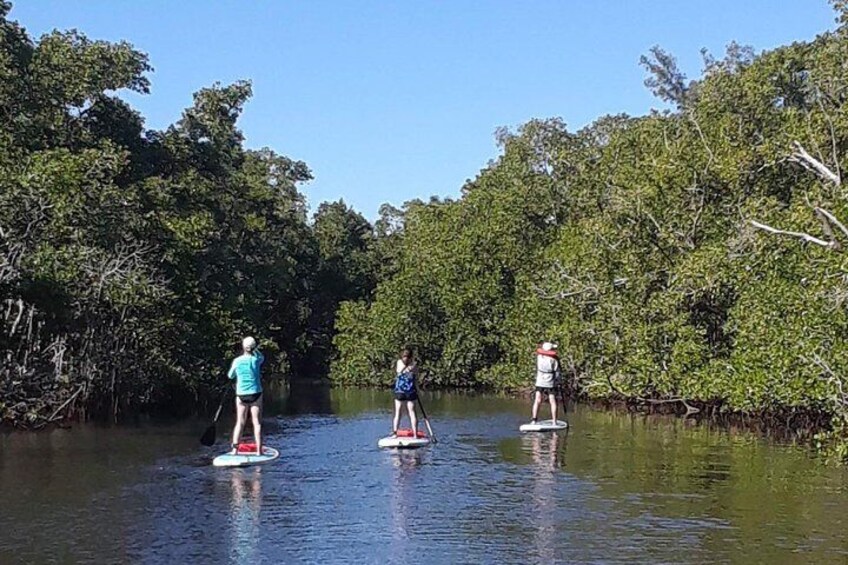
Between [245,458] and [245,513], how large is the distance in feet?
12.1

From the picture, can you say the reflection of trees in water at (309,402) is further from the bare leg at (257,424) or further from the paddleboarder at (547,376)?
the bare leg at (257,424)

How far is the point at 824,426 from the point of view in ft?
70.0

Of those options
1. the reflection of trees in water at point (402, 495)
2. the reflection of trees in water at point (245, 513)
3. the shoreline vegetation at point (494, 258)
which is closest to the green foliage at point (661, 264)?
the shoreline vegetation at point (494, 258)

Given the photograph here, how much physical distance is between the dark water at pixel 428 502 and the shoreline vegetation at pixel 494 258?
302 cm

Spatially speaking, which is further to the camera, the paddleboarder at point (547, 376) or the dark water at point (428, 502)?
the paddleboarder at point (547, 376)

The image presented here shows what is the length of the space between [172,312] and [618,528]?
19.6m

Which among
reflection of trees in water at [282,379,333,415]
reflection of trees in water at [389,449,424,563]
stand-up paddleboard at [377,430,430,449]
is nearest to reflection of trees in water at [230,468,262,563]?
reflection of trees in water at [389,449,424,563]

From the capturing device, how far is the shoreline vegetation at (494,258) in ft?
69.9

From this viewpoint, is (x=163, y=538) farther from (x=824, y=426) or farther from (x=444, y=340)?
(x=444, y=340)

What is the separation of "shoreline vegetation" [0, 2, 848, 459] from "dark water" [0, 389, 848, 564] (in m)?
3.02

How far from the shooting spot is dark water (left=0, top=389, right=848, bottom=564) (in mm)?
9656

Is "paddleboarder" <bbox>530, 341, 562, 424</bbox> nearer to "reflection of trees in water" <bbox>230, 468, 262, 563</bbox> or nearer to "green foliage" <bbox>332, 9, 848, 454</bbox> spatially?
"green foliage" <bbox>332, 9, 848, 454</bbox>

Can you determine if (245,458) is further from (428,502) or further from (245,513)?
(428,502)

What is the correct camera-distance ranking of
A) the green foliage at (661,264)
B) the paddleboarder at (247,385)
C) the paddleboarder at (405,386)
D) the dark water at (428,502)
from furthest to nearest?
the green foliage at (661,264)
the paddleboarder at (405,386)
the paddleboarder at (247,385)
the dark water at (428,502)
